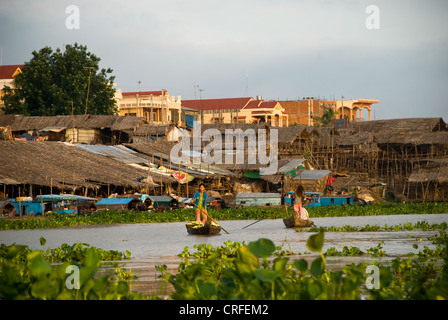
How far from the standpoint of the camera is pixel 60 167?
3212cm

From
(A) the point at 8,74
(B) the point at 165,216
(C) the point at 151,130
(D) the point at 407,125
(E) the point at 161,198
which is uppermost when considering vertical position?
(A) the point at 8,74

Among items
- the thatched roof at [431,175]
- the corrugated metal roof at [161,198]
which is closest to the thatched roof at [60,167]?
the corrugated metal roof at [161,198]

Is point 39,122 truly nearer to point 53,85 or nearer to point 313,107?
point 53,85

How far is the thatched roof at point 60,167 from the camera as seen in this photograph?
96.7ft

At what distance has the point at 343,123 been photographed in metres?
57.2

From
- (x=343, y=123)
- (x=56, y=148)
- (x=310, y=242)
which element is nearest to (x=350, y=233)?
(x=310, y=242)

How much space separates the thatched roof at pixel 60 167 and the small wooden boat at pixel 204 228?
12.5 meters

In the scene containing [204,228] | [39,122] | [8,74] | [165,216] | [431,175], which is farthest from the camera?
[8,74]

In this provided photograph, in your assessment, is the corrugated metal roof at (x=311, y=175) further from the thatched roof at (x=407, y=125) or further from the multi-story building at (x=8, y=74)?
the multi-story building at (x=8, y=74)

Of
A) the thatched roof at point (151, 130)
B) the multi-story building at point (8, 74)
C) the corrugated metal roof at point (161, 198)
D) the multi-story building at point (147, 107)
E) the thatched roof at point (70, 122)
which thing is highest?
the multi-story building at point (8, 74)

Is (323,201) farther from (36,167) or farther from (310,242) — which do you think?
(310,242)

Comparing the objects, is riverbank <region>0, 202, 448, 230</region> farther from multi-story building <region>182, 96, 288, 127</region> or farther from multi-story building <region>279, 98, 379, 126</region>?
multi-story building <region>279, 98, 379, 126</region>

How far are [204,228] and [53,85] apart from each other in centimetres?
3496

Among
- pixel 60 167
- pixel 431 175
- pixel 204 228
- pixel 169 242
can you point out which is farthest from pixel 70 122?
pixel 169 242
